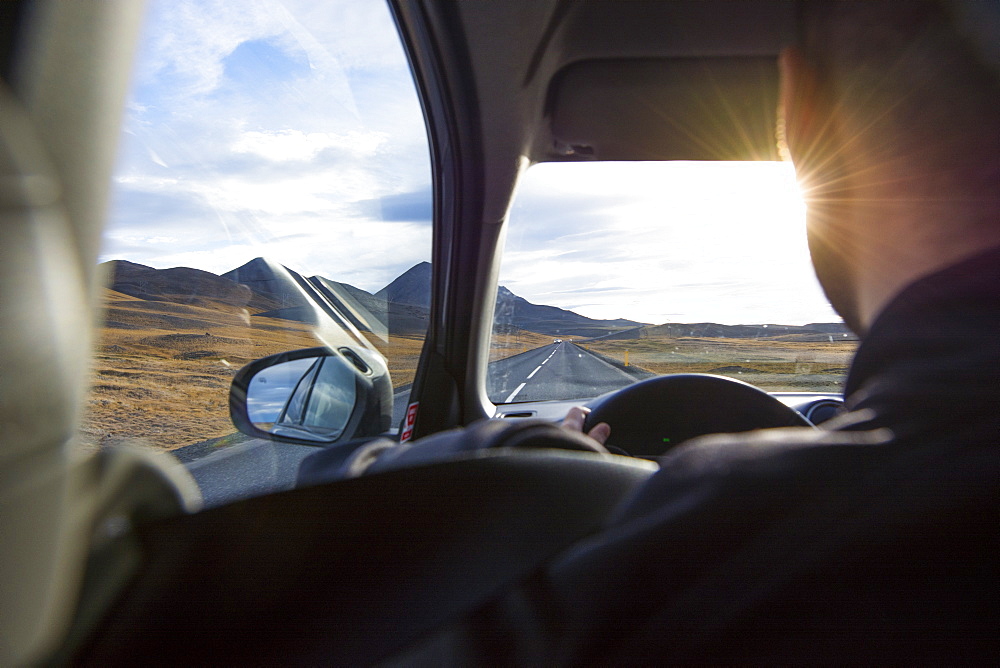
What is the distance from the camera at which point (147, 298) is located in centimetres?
156

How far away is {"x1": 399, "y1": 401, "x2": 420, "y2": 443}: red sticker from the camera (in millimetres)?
3625

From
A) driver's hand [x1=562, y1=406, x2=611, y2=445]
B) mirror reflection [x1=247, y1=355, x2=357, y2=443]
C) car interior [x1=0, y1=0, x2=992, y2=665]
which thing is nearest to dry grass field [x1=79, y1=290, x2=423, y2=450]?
car interior [x1=0, y1=0, x2=992, y2=665]

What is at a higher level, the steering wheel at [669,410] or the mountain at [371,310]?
the mountain at [371,310]

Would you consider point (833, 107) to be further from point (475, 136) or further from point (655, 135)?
point (655, 135)

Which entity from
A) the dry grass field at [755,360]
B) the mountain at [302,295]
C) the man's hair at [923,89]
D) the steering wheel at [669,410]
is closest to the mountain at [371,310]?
the mountain at [302,295]

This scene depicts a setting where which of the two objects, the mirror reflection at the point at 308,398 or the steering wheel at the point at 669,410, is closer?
the steering wheel at the point at 669,410

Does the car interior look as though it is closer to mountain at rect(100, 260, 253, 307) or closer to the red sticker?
mountain at rect(100, 260, 253, 307)

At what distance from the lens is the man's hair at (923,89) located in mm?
880

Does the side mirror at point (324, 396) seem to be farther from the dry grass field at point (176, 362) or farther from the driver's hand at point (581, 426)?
the driver's hand at point (581, 426)

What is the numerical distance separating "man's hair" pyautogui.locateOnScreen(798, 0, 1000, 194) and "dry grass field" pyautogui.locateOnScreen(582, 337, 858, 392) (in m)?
3.28

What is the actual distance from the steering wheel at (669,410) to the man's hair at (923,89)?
6.02 feet

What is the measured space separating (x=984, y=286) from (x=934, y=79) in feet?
1.23

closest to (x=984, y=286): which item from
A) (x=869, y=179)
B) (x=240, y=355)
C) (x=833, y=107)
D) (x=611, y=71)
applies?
(x=869, y=179)

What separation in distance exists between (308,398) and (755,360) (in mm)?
3812
